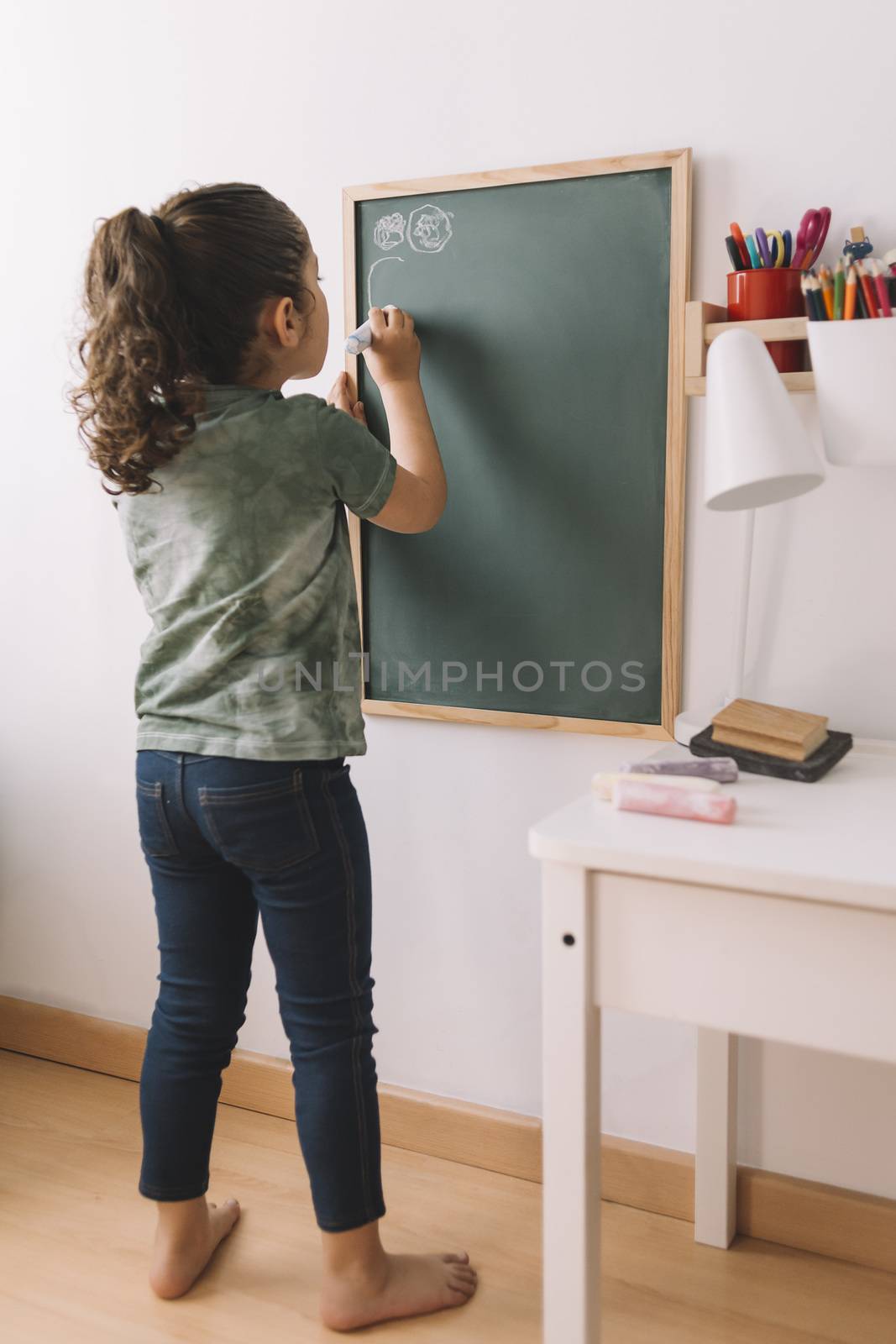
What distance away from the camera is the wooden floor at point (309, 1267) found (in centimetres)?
147

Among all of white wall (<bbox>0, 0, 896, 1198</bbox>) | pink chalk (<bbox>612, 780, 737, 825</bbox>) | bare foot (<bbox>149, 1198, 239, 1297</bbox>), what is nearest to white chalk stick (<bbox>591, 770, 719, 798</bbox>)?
pink chalk (<bbox>612, 780, 737, 825</bbox>)

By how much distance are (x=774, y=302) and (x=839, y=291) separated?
84mm

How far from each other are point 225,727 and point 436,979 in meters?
0.63

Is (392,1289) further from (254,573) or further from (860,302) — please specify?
(860,302)

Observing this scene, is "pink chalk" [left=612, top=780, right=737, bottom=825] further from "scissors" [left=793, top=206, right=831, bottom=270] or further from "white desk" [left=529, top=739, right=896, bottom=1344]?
"scissors" [left=793, top=206, right=831, bottom=270]

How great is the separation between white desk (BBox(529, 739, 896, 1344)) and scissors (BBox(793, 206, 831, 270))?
0.59 metres

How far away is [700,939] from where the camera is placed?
1076 mm

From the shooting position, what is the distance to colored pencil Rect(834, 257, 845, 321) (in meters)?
1.29

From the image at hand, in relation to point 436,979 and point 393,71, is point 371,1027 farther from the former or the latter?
point 393,71

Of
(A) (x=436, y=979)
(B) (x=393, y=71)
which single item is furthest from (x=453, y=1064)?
(B) (x=393, y=71)

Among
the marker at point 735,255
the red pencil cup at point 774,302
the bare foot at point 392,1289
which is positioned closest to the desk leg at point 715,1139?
the bare foot at point 392,1289

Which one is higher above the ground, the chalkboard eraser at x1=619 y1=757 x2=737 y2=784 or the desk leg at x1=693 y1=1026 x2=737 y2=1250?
the chalkboard eraser at x1=619 y1=757 x2=737 y2=784

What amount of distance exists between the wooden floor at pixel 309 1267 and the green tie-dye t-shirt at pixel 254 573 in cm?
72

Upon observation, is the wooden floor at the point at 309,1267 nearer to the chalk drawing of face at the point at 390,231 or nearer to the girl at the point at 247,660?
the girl at the point at 247,660
